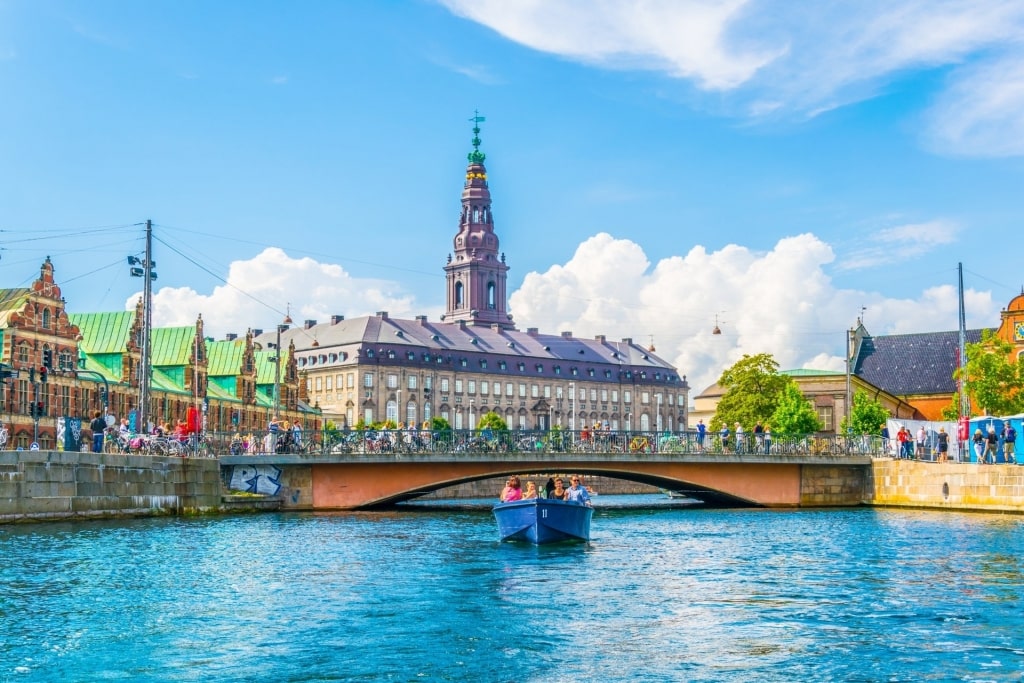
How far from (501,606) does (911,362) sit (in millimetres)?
124491

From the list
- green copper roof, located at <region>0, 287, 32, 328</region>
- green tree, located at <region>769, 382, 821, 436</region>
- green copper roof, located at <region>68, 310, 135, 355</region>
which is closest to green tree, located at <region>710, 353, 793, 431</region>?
green tree, located at <region>769, 382, 821, 436</region>

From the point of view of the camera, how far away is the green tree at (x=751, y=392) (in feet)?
430

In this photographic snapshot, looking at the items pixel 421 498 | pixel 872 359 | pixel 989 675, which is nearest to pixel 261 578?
pixel 989 675

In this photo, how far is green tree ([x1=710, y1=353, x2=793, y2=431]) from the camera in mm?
131125

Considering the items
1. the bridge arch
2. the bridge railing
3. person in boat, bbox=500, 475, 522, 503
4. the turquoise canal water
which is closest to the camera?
the turquoise canal water

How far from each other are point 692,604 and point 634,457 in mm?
42807

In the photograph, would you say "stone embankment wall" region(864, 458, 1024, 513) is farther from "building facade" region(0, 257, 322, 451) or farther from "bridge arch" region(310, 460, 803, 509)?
"building facade" region(0, 257, 322, 451)

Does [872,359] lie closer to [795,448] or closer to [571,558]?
[795,448]

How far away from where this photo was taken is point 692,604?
123ft

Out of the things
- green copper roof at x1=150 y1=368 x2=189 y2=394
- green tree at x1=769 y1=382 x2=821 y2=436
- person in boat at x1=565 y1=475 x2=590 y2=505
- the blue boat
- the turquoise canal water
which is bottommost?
the turquoise canal water

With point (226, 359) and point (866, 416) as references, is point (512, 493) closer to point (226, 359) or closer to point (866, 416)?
point (866, 416)

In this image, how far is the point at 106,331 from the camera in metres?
122

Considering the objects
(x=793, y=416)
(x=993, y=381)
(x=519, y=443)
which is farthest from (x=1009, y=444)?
(x=793, y=416)

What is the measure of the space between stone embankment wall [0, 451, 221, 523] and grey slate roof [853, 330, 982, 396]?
97824mm
